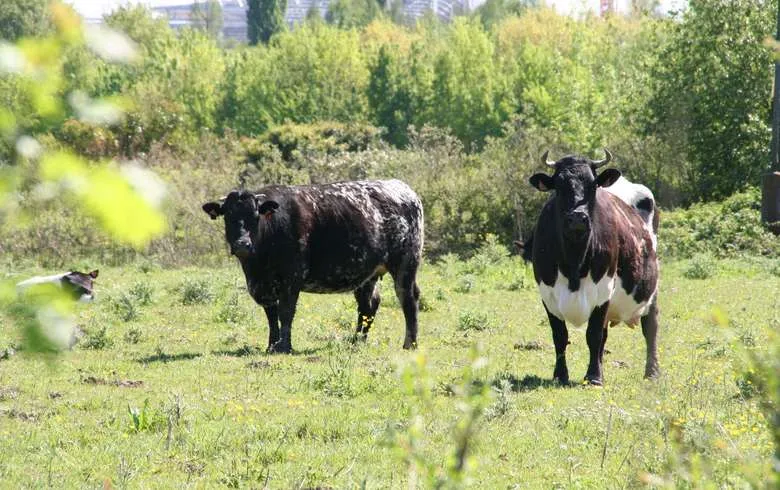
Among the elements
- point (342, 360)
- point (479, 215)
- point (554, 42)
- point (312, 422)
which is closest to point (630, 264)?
point (342, 360)

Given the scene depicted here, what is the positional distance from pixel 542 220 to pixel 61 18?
9594 mm

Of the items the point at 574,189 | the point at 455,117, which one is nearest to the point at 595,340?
the point at 574,189

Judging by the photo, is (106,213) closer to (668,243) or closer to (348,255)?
(348,255)

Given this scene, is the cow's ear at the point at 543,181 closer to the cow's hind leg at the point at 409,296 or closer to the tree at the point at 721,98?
the cow's hind leg at the point at 409,296

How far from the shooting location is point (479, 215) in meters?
31.1

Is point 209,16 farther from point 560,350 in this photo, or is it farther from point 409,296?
point 560,350

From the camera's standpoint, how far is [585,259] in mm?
10836

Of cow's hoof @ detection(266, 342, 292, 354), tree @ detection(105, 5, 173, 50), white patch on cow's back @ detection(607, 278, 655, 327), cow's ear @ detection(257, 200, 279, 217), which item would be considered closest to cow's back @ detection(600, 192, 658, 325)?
white patch on cow's back @ detection(607, 278, 655, 327)

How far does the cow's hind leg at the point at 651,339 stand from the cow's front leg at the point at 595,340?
0.77 metres

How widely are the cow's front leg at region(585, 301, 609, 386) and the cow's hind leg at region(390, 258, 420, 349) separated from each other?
3.47 metres

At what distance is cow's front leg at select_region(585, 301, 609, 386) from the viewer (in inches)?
426

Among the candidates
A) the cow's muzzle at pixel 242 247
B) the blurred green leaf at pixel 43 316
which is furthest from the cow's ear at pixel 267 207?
the blurred green leaf at pixel 43 316

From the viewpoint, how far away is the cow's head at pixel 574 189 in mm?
10406

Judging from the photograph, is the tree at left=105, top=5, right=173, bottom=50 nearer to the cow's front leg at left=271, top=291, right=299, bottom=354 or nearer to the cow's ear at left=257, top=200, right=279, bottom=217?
the cow's ear at left=257, top=200, right=279, bottom=217
